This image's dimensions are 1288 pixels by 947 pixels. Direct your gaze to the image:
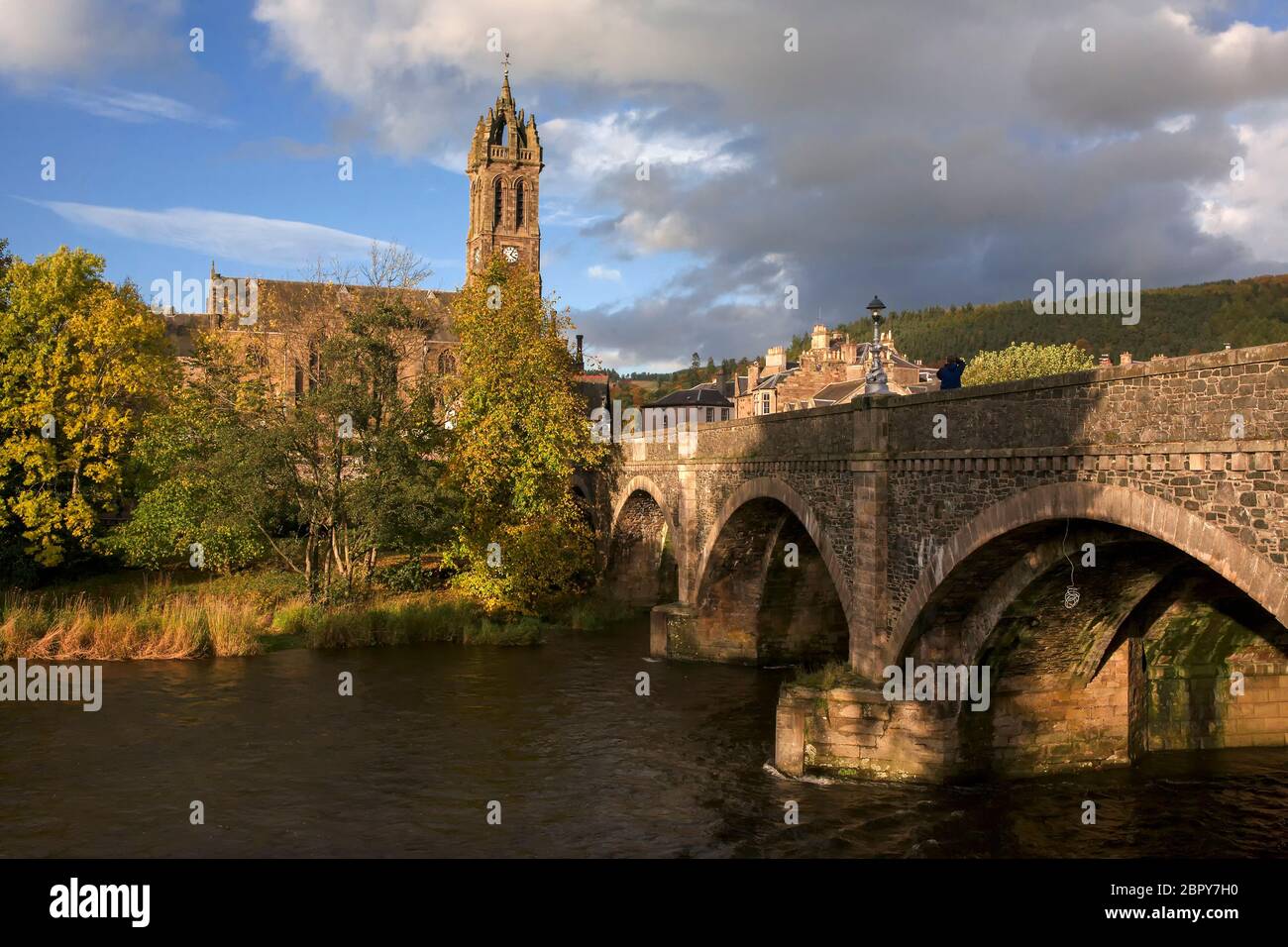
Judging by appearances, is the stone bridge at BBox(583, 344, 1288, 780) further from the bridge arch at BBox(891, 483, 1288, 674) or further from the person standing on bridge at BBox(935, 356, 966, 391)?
the person standing on bridge at BBox(935, 356, 966, 391)

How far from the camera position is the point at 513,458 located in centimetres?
3434

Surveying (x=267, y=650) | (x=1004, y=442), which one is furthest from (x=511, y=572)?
(x=1004, y=442)

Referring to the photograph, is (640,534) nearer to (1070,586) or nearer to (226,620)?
(226,620)

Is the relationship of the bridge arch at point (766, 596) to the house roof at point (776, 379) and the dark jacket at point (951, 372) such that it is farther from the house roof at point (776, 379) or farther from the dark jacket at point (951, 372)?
the house roof at point (776, 379)

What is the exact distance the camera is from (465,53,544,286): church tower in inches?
3167

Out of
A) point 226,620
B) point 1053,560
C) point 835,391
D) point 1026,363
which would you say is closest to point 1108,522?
point 1053,560

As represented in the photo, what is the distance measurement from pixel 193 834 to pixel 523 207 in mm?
74198

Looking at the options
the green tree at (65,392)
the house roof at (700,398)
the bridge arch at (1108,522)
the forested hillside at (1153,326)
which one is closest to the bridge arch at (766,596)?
the bridge arch at (1108,522)

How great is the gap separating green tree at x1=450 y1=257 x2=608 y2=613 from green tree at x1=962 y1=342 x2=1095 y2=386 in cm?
2889

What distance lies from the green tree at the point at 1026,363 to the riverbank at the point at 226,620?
32579 mm

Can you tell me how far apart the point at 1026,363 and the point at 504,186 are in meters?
47.2
